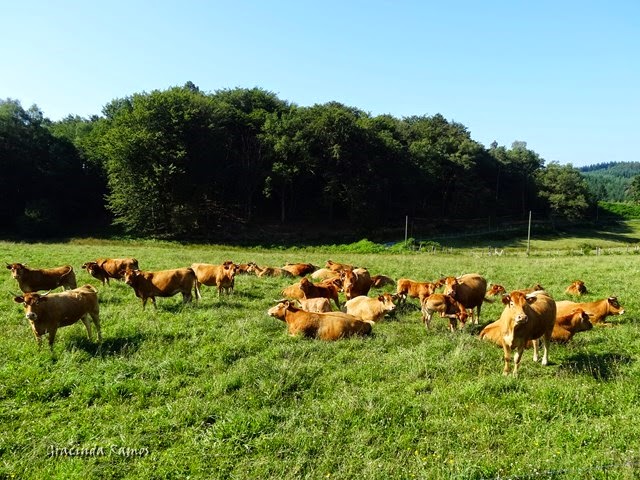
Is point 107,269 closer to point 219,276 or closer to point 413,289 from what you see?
point 219,276

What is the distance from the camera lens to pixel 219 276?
49.9 ft

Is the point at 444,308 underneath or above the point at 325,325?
above

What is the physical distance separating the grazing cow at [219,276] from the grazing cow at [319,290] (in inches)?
97.7

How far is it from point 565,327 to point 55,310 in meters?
10.9

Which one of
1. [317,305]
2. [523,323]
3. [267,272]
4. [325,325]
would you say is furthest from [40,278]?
[523,323]

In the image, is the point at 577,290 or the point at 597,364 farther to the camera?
the point at 577,290

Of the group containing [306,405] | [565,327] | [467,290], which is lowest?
[306,405]

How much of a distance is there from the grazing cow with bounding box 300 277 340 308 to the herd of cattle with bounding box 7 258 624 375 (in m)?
0.03

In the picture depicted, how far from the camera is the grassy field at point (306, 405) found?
551 cm

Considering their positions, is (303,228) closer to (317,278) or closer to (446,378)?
(317,278)

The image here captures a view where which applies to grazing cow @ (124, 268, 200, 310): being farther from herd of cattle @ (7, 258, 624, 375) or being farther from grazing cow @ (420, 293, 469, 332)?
grazing cow @ (420, 293, 469, 332)

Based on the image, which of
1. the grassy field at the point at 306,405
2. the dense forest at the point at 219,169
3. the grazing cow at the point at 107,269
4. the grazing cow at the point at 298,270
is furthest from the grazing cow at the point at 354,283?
the dense forest at the point at 219,169

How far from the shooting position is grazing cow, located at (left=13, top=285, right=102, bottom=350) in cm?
909

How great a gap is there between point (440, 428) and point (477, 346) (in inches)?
149
